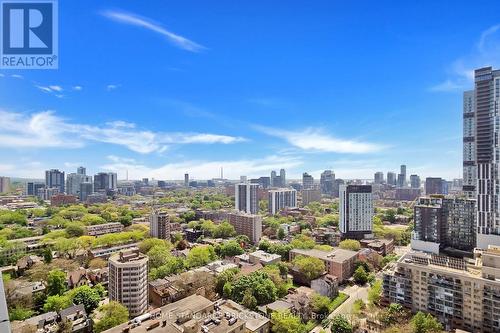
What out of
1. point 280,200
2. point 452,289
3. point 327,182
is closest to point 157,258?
point 452,289

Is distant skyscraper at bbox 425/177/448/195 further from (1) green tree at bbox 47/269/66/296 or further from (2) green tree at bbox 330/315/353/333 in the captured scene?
→ (1) green tree at bbox 47/269/66/296

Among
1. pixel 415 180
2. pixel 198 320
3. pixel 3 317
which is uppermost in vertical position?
pixel 3 317

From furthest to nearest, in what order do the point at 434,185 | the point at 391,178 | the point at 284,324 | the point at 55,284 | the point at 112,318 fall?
1. the point at 391,178
2. the point at 434,185
3. the point at 55,284
4. the point at 112,318
5. the point at 284,324

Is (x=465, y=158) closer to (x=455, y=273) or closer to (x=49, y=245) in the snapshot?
(x=455, y=273)

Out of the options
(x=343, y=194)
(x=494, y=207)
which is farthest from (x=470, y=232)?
(x=343, y=194)

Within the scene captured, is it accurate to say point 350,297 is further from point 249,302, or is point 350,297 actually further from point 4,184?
point 4,184

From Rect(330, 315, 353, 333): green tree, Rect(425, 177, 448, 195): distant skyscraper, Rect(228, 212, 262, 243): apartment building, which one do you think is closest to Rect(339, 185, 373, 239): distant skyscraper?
Rect(228, 212, 262, 243): apartment building
